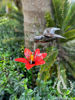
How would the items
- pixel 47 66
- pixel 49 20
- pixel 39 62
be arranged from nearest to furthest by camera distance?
pixel 39 62
pixel 47 66
pixel 49 20

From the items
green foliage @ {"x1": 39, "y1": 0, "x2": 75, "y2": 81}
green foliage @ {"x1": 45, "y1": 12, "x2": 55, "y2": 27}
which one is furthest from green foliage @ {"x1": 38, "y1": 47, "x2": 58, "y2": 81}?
green foliage @ {"x1": 45, "y1": 12, "x2": 55, "y2": 27}

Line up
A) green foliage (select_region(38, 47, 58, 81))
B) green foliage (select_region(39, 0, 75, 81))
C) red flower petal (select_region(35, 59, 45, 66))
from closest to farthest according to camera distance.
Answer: red flower petal (select_region(35, 59, 45, 66))
green foliage (select_region(38, 47, 58, 81))
green foliage (select_region(39, 0, 75, 81))

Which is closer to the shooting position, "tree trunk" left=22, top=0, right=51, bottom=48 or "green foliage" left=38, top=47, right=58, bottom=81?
"green foliage" left=38, top=47, right=58, bottom=81

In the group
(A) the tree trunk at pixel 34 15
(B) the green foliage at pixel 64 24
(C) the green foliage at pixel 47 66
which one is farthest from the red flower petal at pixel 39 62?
(A) the tree trunk at pixel 34 15

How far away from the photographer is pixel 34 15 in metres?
1.42

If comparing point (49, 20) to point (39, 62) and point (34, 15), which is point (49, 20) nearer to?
point (34, 15)

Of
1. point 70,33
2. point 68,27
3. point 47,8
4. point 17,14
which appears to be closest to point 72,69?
point 70,33

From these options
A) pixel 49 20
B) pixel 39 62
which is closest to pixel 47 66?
pixel 39 62

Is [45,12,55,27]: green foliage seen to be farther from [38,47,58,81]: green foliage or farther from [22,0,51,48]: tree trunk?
[38,47,58,81]: green foliage

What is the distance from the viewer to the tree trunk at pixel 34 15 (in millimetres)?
1395

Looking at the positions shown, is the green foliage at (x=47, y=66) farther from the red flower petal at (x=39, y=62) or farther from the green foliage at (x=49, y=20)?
the green foliage at (x=49, y=20)

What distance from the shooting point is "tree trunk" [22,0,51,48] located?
139cm

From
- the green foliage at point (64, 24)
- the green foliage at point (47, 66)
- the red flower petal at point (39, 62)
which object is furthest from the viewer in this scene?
the green foliage at point (64, 24)

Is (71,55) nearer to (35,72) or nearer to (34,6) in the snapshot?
(35,72)
